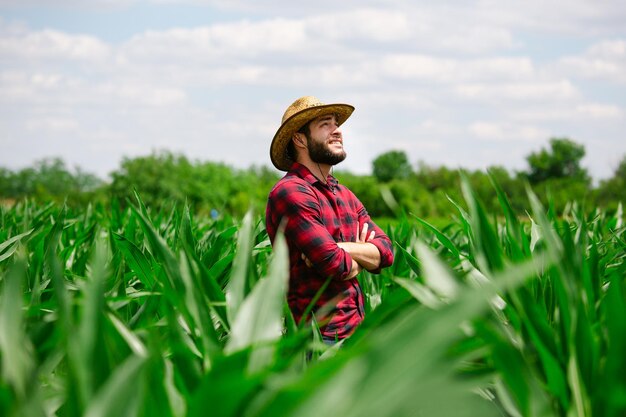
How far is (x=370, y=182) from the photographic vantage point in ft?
184

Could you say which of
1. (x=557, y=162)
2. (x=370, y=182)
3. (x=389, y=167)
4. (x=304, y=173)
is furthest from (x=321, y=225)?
(x=389, y=167)

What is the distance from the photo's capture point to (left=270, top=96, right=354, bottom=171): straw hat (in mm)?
2592

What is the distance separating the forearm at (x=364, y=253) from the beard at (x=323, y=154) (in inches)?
14.7

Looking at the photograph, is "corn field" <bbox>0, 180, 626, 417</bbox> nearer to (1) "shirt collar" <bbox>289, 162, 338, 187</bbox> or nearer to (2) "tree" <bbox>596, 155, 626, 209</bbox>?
(1) "shirt collar" <bbox>289, 162, 338, 187</bbox>

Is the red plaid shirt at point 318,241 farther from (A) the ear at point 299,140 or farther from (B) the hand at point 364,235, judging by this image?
(A) the ear at point 299,140

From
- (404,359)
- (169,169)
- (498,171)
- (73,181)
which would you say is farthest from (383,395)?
(73,181)

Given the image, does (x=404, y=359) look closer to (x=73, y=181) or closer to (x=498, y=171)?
(x=498, y=171)

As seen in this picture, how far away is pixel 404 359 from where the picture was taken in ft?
2.15

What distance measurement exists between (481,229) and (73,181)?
76.3m

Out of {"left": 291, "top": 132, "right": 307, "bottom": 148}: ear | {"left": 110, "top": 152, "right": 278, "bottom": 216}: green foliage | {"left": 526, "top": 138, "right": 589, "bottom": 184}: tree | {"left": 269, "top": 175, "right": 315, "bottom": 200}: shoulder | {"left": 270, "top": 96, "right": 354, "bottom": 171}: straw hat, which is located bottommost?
{"left": 526, "top": 138, "right": 589, "bottom": 184}: tree

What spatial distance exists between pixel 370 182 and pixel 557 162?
68.0ft

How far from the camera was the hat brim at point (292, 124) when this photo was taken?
2.60m

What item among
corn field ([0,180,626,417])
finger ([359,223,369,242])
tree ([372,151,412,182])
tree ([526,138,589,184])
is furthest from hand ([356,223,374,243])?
tree ([372,151,412,182])

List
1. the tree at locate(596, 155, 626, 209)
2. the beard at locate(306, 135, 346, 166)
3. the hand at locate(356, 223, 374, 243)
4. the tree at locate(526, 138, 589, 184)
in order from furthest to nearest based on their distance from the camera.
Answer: the tree at locate(526, 138, 589, 184) < the tree at locate(596, 155, 626, 209) < the beard at locate(306, 135, 346, 166) < the hand at locate(356, 223, 374, 243)
